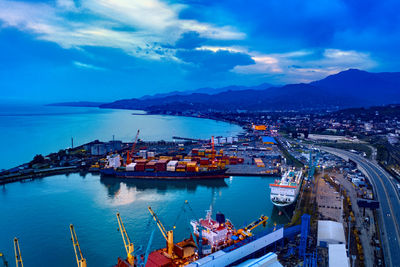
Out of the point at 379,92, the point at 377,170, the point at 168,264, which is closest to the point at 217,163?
the point at 377,170

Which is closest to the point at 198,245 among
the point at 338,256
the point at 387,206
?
the point at 338,256

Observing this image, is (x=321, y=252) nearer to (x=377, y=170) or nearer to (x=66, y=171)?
(x=377, y=170)

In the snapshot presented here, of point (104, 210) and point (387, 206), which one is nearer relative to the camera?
point (387, 206)

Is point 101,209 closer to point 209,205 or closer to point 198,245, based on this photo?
point 209,205

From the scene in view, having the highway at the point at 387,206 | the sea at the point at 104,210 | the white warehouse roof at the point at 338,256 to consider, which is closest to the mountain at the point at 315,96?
the highway at the point at 387,206

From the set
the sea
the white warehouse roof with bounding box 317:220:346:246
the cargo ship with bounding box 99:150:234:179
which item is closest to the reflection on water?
the sea

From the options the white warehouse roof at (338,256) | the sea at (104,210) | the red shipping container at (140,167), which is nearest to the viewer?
the white warehouse roof at (338,256)

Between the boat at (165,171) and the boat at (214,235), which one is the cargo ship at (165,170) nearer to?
the boat at (165,171)
